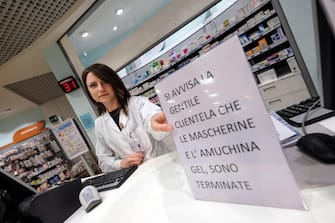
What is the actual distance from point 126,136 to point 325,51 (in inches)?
52.8

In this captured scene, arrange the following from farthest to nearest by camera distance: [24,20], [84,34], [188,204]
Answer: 1. [84,34]
2. [24,20]
3. [188,204]

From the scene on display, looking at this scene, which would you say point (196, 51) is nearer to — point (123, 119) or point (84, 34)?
point (84, 34)

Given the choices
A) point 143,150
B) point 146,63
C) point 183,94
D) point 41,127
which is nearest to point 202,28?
point 146,63

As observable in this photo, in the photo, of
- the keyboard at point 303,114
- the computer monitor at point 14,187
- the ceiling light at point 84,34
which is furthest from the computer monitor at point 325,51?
the ceiling light at point 84,34

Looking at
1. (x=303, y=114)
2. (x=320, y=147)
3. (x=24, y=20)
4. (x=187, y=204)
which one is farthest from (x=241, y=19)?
(x=187, y=204)

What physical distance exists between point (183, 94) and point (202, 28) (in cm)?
349

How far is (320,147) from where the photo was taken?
50 cm

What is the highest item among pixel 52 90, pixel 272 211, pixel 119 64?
pixel 52 90

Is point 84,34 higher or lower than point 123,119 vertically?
higher

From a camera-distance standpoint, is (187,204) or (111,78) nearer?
(187,204)

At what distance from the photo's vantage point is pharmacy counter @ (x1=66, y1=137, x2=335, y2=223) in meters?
0.39

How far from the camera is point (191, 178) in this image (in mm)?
583

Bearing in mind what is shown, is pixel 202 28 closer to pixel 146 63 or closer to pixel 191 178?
pixel 146 63

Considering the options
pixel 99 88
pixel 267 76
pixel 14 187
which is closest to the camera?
pixel 14 187
